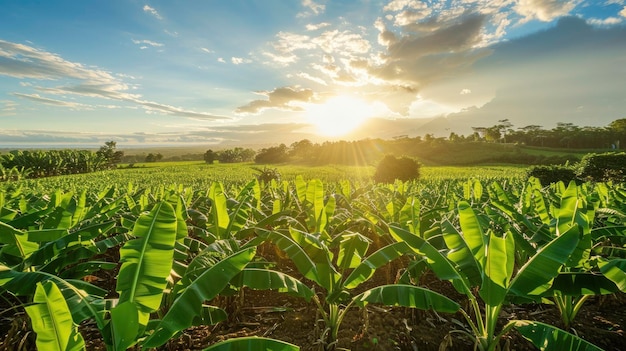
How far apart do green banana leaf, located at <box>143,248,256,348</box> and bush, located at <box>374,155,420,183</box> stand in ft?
79.7

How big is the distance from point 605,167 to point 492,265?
2915cm

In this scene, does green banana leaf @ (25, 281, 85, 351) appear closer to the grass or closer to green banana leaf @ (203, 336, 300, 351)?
Result: green banana leaf @ (203, 336, 300, 351)

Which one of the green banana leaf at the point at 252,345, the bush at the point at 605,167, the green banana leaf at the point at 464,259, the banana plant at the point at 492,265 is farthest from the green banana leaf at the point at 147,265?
the bush at the point at 605,167

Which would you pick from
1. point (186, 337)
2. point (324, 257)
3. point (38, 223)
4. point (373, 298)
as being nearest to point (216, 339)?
point (186, 337)

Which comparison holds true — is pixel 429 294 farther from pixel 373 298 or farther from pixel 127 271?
pixel 127 271

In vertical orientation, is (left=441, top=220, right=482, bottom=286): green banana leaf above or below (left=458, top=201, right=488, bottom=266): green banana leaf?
below

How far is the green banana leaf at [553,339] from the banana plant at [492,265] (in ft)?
0.53

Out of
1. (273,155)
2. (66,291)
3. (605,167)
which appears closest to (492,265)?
(66,291)

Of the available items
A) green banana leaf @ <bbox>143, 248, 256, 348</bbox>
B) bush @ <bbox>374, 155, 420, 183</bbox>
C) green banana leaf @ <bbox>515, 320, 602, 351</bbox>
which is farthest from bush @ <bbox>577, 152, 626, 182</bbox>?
green banana leaf @ <bbox>143, 248, 256, 348</bbox>

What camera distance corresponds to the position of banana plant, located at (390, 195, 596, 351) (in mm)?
2367

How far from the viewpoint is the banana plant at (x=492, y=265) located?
237cm

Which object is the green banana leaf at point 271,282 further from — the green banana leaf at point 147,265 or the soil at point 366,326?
the green banana leaf at point 147,265

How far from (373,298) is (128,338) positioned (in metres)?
1.83

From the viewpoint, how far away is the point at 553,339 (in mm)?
2219
